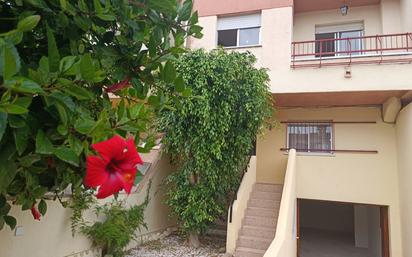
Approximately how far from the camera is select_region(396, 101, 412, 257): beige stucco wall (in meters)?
8.66

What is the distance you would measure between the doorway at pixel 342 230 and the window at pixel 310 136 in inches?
93.4

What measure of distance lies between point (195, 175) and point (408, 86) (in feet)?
20.1

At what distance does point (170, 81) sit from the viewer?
6.44 feet

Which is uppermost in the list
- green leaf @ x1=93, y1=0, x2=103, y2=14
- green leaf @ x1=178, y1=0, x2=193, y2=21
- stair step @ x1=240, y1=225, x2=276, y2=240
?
green leaf @ x1=178, y1=0, x2=193, y2=21

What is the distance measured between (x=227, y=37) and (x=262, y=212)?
5920mm

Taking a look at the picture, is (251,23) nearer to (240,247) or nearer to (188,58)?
(188,58)

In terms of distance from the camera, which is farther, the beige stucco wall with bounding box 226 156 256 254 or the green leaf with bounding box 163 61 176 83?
the beige stucco wall with bounding box 226 156 256 254

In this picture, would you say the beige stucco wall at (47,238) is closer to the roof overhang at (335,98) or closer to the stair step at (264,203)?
the stair step at (264,203)

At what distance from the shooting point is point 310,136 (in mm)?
11016

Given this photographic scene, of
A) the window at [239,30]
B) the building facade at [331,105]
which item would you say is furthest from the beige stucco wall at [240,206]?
the window at [239,30]

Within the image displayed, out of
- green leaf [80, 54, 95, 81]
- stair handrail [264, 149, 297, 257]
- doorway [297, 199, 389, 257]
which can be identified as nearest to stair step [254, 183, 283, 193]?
stair handrail [264, 149, 297, 257]

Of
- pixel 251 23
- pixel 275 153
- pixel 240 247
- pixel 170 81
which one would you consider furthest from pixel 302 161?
pixel 170 81

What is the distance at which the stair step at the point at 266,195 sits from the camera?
31.6ft

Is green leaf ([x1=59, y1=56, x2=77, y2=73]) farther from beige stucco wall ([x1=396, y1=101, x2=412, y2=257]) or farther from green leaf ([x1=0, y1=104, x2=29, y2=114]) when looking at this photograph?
beige stucco wall ([x1=396, y1=101, x2=412, y2=257])
